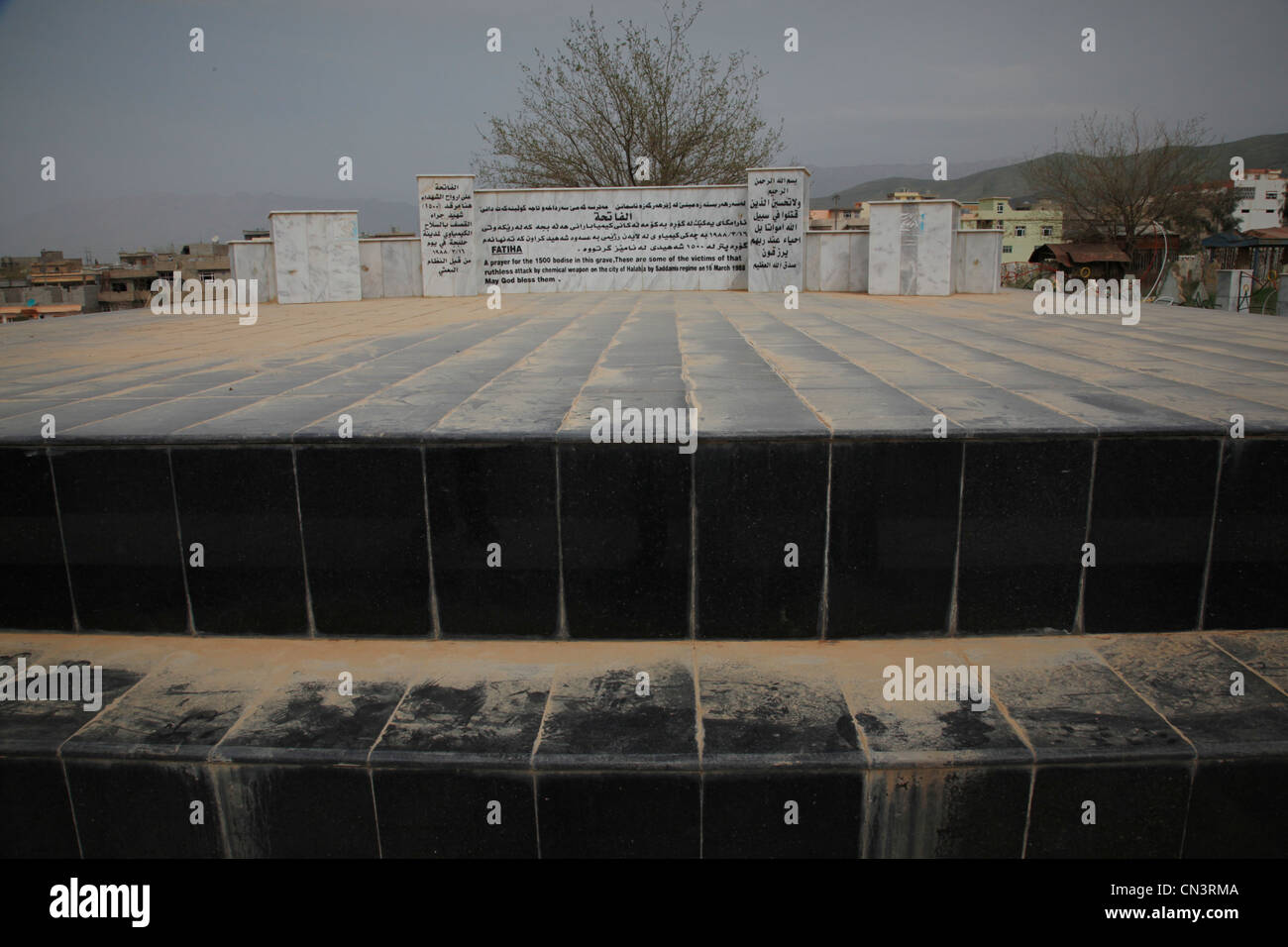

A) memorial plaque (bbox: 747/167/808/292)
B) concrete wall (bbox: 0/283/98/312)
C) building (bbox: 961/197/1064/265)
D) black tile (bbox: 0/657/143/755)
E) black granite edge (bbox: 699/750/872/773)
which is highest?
building (bbox: 961/197/1064/265)

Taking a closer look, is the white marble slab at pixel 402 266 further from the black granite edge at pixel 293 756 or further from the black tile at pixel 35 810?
the black granite edge at pixel 293 756

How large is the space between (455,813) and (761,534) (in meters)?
1.23

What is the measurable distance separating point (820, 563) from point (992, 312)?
268 inches

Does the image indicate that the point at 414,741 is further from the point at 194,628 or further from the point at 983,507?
the point at 983,507

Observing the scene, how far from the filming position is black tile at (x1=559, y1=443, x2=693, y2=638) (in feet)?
8.76

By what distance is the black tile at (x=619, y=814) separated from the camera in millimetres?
2145

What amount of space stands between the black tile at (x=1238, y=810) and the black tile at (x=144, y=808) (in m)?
2.59

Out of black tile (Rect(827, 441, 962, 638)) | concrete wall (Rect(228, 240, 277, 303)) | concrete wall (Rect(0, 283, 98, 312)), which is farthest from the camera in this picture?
concrete wall (Rect(0, 283, 98, 312))

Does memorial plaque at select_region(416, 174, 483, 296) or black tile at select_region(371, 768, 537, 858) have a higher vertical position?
memorial plaque at select_region(416, 174, 483, 296)

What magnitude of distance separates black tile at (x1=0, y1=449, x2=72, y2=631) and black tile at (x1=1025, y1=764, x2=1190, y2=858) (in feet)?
10.3

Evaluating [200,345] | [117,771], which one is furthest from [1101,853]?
[200,345]

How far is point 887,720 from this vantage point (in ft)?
7.47

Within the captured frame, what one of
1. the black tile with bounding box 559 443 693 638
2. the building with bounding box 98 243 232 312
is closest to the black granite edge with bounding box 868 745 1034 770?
the black tile with bounding box 559 443 693 638

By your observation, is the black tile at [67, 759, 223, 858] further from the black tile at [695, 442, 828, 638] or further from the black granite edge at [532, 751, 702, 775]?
the black tile at [695, 442, 828, 638]
